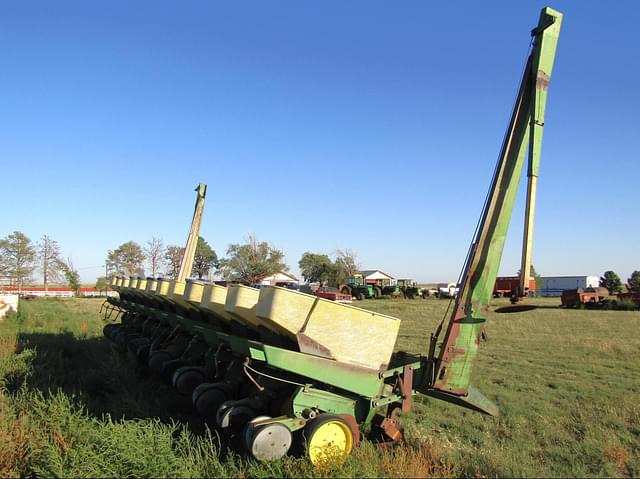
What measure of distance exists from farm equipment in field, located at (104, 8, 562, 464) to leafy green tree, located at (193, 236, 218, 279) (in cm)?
7342

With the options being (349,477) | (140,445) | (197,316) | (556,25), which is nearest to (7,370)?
(197,316)

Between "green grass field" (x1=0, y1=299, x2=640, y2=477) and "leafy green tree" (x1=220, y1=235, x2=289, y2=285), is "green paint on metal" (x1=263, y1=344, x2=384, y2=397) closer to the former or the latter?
"green grass field" (x1=0, y1=299, x2=640, y2=477)

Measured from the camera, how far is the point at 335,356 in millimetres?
4719

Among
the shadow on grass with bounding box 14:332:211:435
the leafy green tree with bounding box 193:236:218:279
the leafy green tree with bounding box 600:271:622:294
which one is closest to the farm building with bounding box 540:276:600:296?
the leafy green tree with bounding box 600:271:622:294

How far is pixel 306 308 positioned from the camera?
459 cm

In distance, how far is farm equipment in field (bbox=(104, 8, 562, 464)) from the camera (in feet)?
14.7

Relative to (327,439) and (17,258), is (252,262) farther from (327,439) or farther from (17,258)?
(327,439)

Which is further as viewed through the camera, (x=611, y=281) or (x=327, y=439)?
(x=611, y=281)

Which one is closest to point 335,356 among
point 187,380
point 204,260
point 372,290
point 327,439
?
point 327,439

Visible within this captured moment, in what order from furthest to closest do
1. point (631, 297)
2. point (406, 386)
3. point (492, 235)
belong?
point (631, 297), point (492, 235), point (406, 386)

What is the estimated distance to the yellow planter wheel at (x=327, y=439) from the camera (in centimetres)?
429

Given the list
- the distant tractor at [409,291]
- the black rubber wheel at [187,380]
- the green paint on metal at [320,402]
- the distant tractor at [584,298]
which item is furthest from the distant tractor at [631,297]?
the green paint on metal at [320,402]

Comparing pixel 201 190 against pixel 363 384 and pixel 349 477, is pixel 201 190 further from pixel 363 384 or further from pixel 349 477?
pixel 349 477

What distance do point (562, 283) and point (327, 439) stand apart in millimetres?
78596
